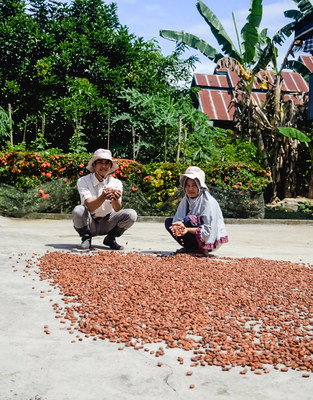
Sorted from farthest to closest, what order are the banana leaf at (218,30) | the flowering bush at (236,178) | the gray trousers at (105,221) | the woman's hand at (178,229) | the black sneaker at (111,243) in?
the banana leaf at (218,30) → the flowering bush at (236,178) → the black sneaker at (111,243) → the gray trousers at (105,221) → the woman's hand at (178,229)

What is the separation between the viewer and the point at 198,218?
5.39 m

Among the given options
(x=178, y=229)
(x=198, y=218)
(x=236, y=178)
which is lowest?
(x=178, y=229)

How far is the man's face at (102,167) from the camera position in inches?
221

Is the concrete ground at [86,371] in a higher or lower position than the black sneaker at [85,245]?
lower

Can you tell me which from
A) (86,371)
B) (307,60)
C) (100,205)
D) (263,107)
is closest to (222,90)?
(307,60)

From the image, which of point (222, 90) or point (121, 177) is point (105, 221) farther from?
point (222, 90)

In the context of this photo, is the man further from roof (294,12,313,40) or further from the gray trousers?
roof (294,12,313,40)

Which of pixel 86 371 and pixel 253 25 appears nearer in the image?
pixel 86 371

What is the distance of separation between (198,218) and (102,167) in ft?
4.28

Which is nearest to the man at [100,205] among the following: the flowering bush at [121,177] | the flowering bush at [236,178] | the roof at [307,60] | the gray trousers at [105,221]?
the gray trousers at [105,221]

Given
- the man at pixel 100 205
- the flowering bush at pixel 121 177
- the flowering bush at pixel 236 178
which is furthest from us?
the flowering bush at pixel 236 178

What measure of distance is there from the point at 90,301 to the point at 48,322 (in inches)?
19.6

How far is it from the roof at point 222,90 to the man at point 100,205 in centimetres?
1719

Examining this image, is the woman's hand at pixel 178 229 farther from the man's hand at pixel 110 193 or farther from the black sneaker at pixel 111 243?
Answer: the black sneaker at pixel 111 243
